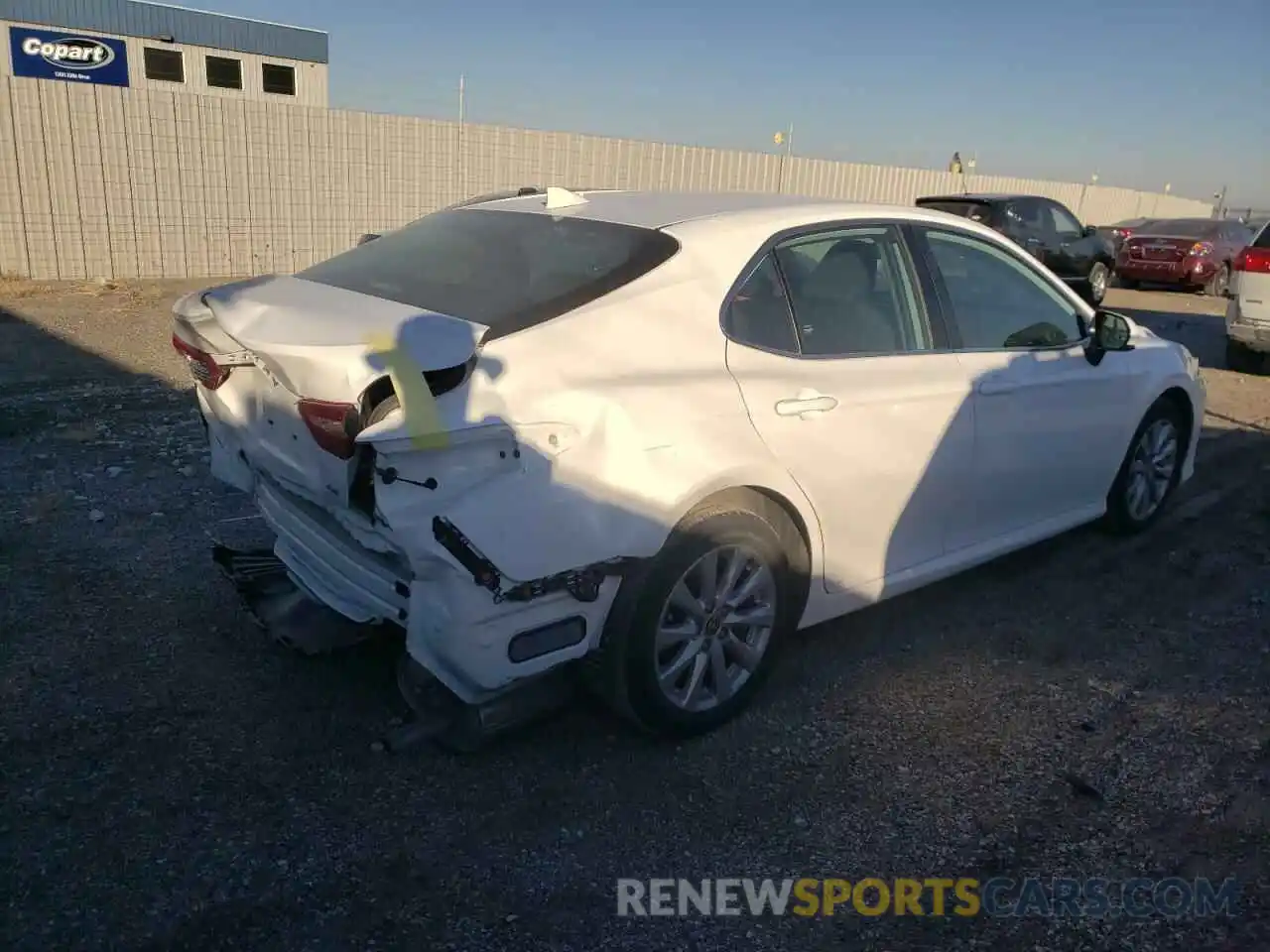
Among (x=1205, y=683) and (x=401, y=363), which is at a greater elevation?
(x=401, y=363)

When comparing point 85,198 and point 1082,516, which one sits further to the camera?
point 85,198

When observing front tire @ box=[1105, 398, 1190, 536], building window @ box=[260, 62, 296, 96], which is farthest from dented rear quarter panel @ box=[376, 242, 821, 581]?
building window @ box=[260, 62, 296, 96]

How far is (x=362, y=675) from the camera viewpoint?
363 cm

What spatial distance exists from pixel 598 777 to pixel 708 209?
6.58 ft

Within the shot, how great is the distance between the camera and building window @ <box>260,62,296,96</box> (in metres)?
24.9

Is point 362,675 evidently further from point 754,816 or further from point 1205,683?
point 1205,683

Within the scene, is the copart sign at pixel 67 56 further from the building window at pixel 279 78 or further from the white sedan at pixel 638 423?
the white sedan at pixel 638 423

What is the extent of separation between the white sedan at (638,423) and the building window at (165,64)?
23767 millimetres

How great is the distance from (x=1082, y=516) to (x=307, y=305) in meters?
3.69

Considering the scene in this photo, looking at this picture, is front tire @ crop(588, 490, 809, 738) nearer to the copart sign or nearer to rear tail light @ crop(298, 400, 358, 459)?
rear tail light @ crop(298, 400, 358, 459)

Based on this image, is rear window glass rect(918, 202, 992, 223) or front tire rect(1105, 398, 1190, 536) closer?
front tire rect(1105, 398, 1190, 536)

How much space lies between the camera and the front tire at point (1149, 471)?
16.7 feet

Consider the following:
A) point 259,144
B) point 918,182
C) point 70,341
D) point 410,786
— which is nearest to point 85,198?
point 259,144

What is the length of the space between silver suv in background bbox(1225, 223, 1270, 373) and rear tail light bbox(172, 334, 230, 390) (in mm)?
9978
